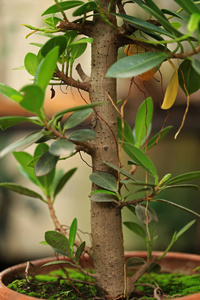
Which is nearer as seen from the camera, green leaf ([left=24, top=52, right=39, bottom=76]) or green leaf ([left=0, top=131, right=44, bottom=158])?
green leaf ([left=0, top=131, right=44, bottom=158])

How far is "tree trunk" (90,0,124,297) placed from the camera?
2.35 feet

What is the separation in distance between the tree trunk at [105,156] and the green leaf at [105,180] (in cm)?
3

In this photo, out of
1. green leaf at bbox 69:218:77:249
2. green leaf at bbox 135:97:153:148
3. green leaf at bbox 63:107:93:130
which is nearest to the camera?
green leaf at bbox 63:107:93:130

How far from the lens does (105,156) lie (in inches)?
28.6

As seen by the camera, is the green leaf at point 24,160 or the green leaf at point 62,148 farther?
the green leaf at point 24,160

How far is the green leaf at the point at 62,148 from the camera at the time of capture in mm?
549

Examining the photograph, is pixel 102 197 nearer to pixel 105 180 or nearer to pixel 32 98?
pixel 105 180

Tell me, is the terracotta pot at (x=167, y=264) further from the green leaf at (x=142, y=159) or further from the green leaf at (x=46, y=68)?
the green leaf at (x=46, y=68)

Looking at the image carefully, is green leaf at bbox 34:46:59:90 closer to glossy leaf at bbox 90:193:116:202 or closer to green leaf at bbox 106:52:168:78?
green leaf at bbox 106:52:168:78

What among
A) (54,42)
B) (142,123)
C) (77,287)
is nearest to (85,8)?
(54,42)

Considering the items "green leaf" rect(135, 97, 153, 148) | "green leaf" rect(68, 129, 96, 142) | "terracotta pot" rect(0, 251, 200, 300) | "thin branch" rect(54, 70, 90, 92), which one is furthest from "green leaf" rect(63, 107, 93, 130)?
"terracotta pot" rect(0, 251, 200, 300)

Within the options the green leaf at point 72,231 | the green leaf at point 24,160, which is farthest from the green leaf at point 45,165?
the green leaf at point 24,160

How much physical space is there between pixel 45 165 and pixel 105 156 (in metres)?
0.15

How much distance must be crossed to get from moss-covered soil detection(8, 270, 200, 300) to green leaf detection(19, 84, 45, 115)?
38 centimetres
